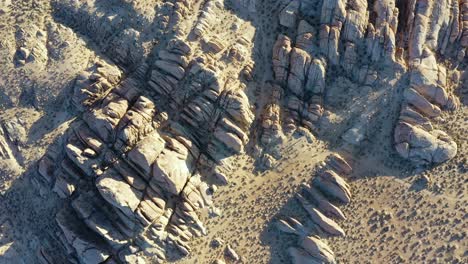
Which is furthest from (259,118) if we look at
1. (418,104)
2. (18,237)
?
(18,237)

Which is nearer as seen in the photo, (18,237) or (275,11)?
(18,237)

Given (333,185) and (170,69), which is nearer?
(170,69)

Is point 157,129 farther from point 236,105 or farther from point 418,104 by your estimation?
point 418,104

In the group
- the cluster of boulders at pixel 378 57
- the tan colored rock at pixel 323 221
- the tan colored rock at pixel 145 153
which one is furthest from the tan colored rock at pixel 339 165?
the tan colored rock at pixel 145 153

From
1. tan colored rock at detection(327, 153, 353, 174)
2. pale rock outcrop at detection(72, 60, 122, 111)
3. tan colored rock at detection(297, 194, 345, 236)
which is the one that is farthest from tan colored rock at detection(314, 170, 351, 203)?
pale rock outcrop at detection(72, 60, 122, 111)

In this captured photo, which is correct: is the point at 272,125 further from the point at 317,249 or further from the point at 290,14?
the point at 317,249

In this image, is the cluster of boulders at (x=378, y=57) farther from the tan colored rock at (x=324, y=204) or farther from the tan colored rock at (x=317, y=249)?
the tan colored rock at (x=317, y=249)

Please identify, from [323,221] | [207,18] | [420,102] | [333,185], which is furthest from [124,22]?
[420,102]
